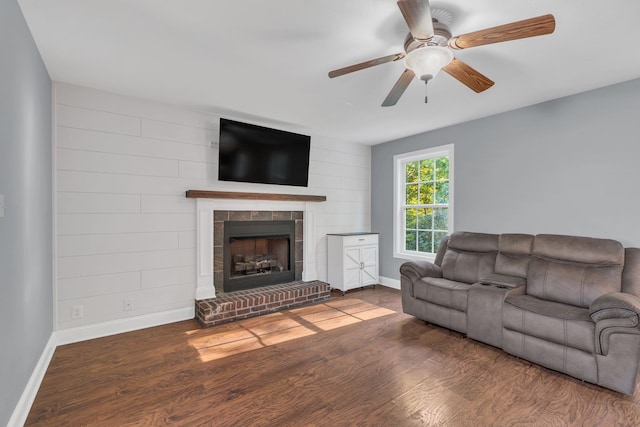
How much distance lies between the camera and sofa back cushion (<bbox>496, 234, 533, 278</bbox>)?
9.89 feet

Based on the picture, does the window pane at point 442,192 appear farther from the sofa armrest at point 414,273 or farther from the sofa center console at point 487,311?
the sofa center console at point 487,311

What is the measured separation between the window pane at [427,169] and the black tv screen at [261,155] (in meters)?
1.77

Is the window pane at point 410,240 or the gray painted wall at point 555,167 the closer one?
the gray painted wall at point 555,167

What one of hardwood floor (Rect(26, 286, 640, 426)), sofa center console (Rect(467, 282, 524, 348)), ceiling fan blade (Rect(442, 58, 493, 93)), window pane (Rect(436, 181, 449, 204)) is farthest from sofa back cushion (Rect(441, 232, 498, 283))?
ceiling fan blade (Rect(442, 58, 493, 93))

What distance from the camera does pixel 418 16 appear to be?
4.99 feet

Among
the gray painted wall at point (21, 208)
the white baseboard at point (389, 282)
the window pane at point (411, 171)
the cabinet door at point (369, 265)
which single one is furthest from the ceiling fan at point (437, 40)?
the white baseboard at point (389, 282)

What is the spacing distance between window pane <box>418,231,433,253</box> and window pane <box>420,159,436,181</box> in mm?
831

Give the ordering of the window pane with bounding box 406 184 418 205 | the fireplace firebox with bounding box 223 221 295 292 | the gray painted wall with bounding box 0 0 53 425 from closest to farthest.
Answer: the gray painted wall with bounding box 0 0 53 425, the fireplace firebox with bounding box 223 221 295 292, the window pane with bounding box 406 184 418 205

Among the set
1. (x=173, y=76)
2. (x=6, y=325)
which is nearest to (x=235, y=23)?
(x=173, y=76)

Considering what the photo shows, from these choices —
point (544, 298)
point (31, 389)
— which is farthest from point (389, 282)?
point (31, 389)

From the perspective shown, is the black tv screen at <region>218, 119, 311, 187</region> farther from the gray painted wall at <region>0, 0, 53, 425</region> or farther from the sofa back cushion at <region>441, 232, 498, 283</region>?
the sofa back cushion at <region>441, 232, 498, 283</region>

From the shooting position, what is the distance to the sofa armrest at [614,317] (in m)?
2.01

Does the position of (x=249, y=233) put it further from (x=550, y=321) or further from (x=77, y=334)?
(x=550, y=321)

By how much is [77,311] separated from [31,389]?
40.4 inches
